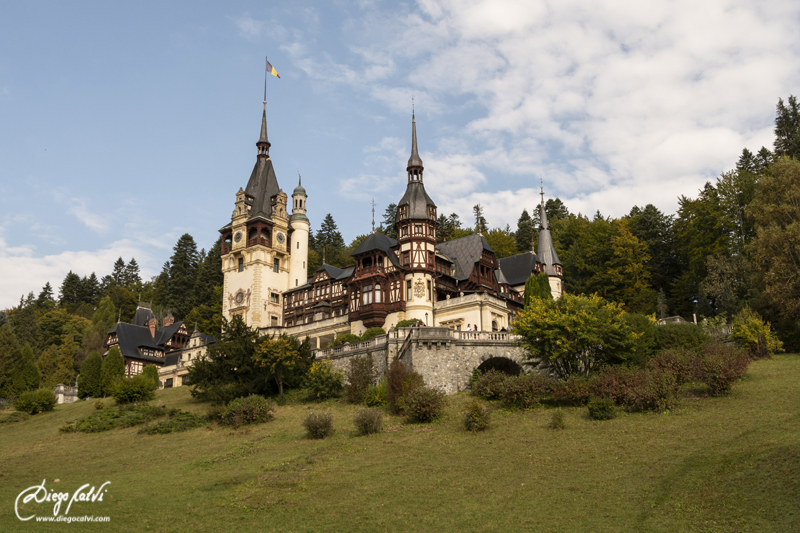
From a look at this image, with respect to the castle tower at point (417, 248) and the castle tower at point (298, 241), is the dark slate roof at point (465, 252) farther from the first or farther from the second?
the castle tower at point (298, 241)

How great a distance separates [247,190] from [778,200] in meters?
Answer: 49.4

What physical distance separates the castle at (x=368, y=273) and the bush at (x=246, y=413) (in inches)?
581

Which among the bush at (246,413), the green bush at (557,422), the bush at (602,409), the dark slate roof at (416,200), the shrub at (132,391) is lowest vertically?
the green bush at (557,422)

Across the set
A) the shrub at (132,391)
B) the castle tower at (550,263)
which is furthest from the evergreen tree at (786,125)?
the shrub at (132,391)

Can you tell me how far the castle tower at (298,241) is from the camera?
2672 inches

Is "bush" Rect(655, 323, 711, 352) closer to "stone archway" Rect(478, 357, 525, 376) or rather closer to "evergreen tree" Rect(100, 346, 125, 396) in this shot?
"stone archway" Rect(478, 357, 525, 376)

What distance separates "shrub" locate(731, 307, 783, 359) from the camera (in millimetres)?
38219

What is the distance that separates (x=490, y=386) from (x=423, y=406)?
4.58 meters

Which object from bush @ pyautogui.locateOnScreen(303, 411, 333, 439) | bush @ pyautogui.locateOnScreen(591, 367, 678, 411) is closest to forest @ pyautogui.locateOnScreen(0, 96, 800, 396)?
bush @ pyautogui.locateOnScreen(591, 367, 678, 411)

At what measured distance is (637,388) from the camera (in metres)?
30.9

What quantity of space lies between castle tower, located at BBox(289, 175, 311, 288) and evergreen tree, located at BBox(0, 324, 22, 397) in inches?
986

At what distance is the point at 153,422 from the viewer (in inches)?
1506

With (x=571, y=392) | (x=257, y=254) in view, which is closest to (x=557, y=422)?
(x=571, y=392)
